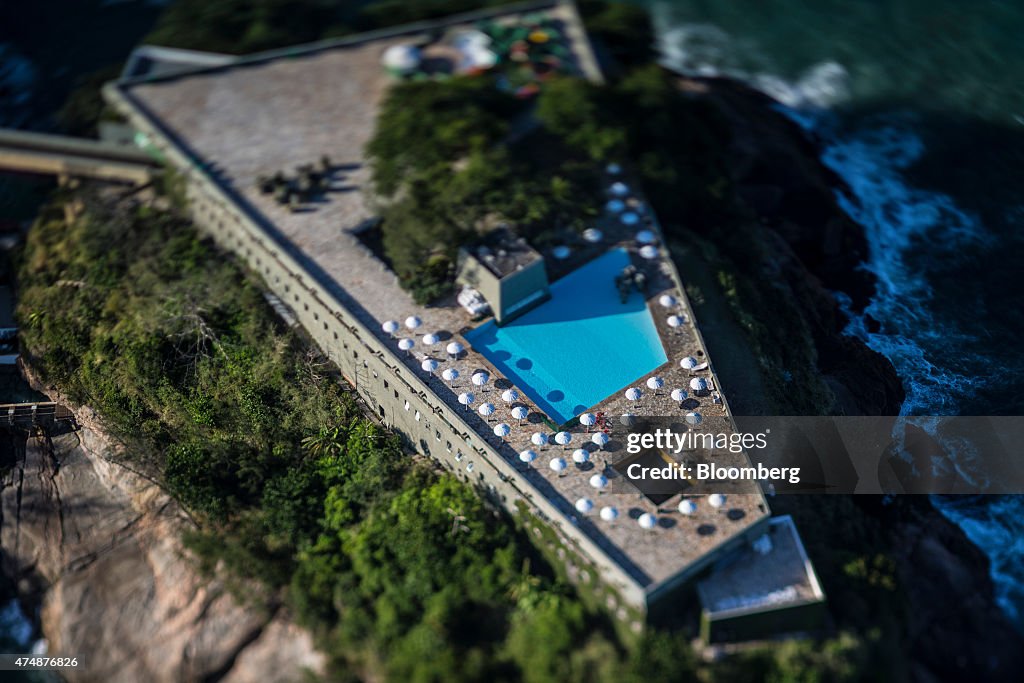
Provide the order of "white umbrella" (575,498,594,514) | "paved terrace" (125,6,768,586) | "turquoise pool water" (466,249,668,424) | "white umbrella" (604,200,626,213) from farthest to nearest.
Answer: "white umbrella" (604,200,626,213)
"turquoise pool water" (466,249,668,424)
"white umbrella" (575,498,594,514)
"paved terrace" (125,6,768,586)

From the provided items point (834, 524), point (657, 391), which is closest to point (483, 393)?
point (657, 391)

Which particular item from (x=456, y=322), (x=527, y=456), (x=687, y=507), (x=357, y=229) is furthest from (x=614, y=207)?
(x=687, y=507)

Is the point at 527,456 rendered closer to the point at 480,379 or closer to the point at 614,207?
the point at 480,379

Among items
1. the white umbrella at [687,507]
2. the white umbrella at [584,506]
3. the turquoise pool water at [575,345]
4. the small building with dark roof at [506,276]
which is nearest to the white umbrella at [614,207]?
the turquoise pool water at [575,345]

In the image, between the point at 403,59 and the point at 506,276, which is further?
the point at 403,59

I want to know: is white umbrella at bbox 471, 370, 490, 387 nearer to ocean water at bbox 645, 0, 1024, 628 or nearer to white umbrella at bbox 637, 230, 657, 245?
white umbrella at bbox 637, 230, 657, 245

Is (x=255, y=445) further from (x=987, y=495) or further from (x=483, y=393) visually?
(x=987, y=495)

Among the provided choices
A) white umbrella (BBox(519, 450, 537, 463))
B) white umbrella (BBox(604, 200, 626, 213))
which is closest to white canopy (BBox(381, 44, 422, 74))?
white umbrella (BBox(604, 200, 626, 213))
